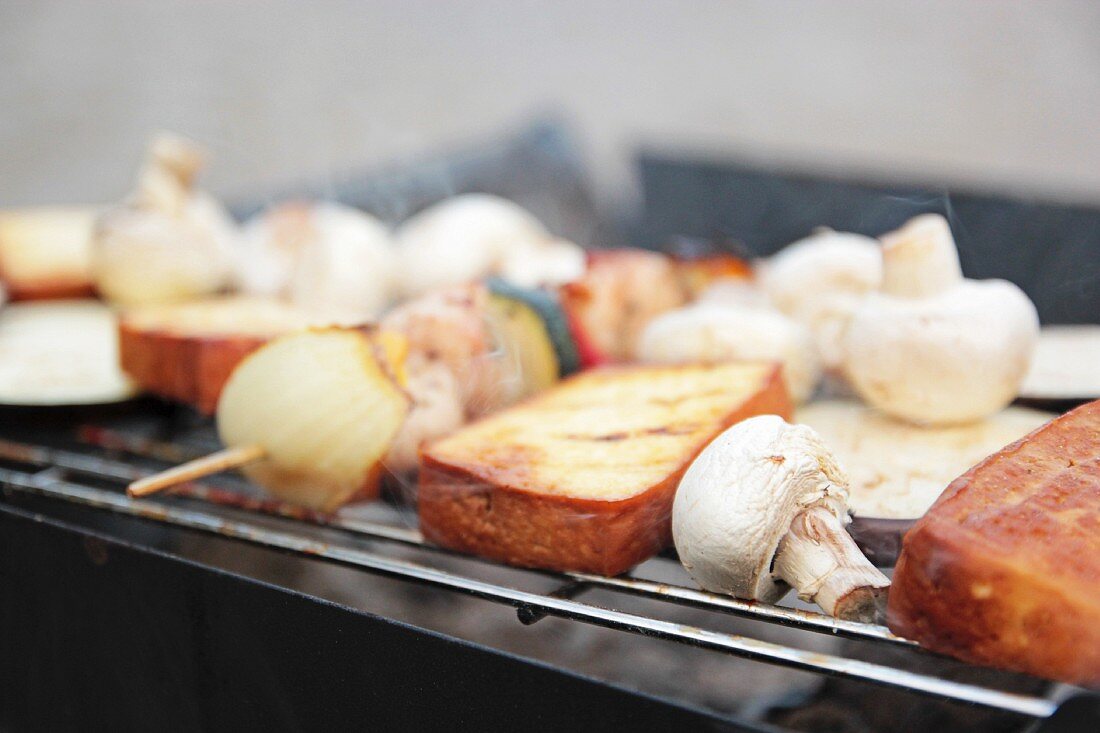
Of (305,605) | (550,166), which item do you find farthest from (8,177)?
(305,605)

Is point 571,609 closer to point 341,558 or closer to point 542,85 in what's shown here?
point 341,558

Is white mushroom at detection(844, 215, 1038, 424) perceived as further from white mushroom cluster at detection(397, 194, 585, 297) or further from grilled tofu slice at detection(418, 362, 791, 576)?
white mushroom cluster at detection(397, 194, 585, 297)

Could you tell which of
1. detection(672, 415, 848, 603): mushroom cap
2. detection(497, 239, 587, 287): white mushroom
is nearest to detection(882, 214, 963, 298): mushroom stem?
detection(672, 415, 848, 603): mushroom cap

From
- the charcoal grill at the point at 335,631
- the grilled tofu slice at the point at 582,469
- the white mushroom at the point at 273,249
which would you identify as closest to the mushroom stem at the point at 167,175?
the white mushroom at the point at 273,249

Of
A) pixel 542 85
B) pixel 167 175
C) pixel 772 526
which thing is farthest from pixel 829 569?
pixel 542 85

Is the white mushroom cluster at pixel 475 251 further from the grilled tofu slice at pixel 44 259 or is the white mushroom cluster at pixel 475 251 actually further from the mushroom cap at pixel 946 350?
the mushroom cap at pixel 946 350

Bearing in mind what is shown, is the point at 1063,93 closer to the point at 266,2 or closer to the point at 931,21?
the point at 931,21
